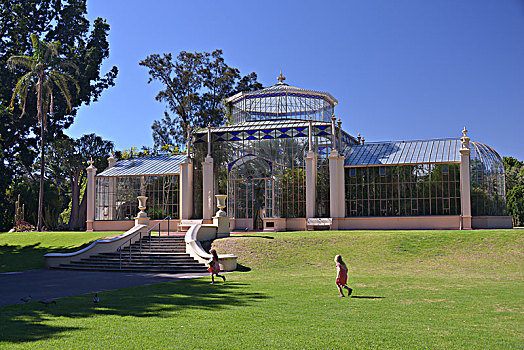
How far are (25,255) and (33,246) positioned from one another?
2.45 metres

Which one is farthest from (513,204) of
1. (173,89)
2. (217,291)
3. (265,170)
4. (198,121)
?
(217,291)

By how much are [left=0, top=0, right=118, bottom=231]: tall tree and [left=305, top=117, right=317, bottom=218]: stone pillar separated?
2025 cm

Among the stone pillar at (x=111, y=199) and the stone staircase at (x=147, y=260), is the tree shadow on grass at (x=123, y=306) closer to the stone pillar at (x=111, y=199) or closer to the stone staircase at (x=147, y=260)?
the stone staircase at (x=147, y=260)

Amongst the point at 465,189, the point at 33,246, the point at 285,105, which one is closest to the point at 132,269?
the point at 33,246

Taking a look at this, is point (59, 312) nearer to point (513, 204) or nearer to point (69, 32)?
point (69, 32)

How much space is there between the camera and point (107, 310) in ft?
35.0

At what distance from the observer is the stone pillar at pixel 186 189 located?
32969mm

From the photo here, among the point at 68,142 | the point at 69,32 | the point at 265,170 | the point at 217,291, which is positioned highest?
the point at 69,32

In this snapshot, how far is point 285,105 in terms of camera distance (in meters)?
36.8

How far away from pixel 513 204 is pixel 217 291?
3782 cm

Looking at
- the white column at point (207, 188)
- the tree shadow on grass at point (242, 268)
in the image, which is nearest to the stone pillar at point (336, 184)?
the white column at point (207, 188)

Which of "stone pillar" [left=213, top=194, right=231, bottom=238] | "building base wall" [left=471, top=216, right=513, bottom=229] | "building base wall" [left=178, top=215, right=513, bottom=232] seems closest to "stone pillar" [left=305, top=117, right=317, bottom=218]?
"building base wall" [left=178, top=215, right=513, bottom=232]

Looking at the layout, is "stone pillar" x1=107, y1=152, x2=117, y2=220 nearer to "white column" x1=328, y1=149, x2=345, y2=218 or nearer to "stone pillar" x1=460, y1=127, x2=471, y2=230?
"white column" x1=328, y1=149, x2=345, y2=218

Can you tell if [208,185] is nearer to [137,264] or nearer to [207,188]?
[207,188]
